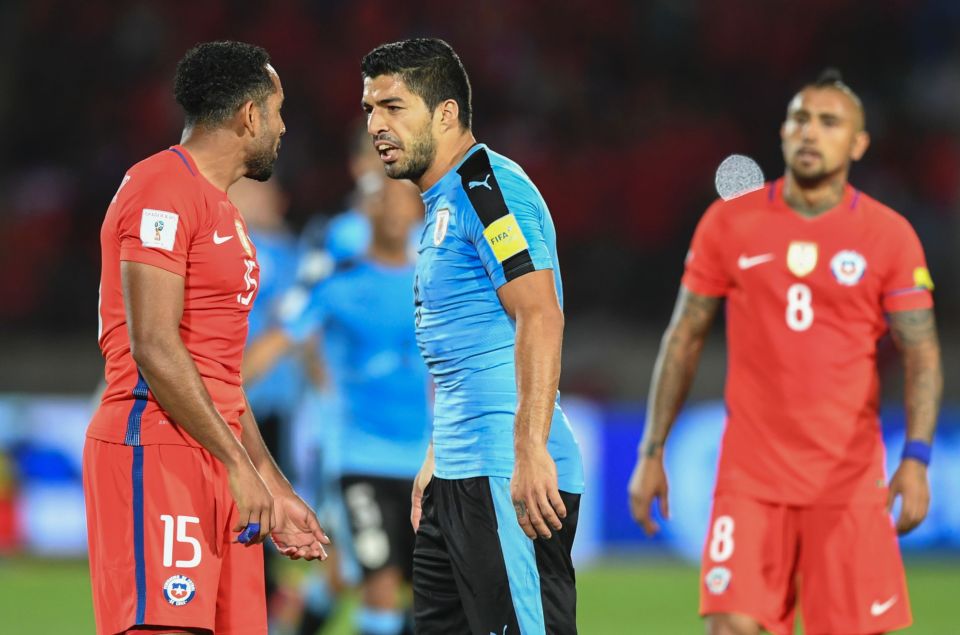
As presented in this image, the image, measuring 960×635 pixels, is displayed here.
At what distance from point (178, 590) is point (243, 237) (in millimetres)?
1036

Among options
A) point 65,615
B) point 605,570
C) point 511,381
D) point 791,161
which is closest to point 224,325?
point 511,381

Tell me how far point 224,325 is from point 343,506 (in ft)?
9.03

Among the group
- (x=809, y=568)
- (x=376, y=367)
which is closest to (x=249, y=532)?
(x=809, y=568)

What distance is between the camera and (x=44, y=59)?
52.2 ft

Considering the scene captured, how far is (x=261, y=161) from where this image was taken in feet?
14.1

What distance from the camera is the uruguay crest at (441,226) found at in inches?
169

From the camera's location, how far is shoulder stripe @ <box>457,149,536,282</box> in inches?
160

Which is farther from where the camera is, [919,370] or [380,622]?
[380,622]

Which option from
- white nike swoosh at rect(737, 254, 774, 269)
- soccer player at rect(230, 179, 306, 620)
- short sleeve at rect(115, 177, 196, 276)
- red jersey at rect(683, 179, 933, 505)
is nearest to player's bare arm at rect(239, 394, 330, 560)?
short sleeve at rect(115, 177, 196, 276)

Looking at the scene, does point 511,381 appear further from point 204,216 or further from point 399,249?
point 399,249

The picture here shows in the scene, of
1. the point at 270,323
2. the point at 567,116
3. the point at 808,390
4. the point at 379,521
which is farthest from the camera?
the point at 567,116

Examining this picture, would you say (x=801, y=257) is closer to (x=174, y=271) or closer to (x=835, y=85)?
(x=835, y=85)

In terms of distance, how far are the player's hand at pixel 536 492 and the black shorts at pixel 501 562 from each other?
10.9 inches

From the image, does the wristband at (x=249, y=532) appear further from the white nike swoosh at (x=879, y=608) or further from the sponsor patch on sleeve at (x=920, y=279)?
the sponsor patch on sleeve at (x=920, y=279)
